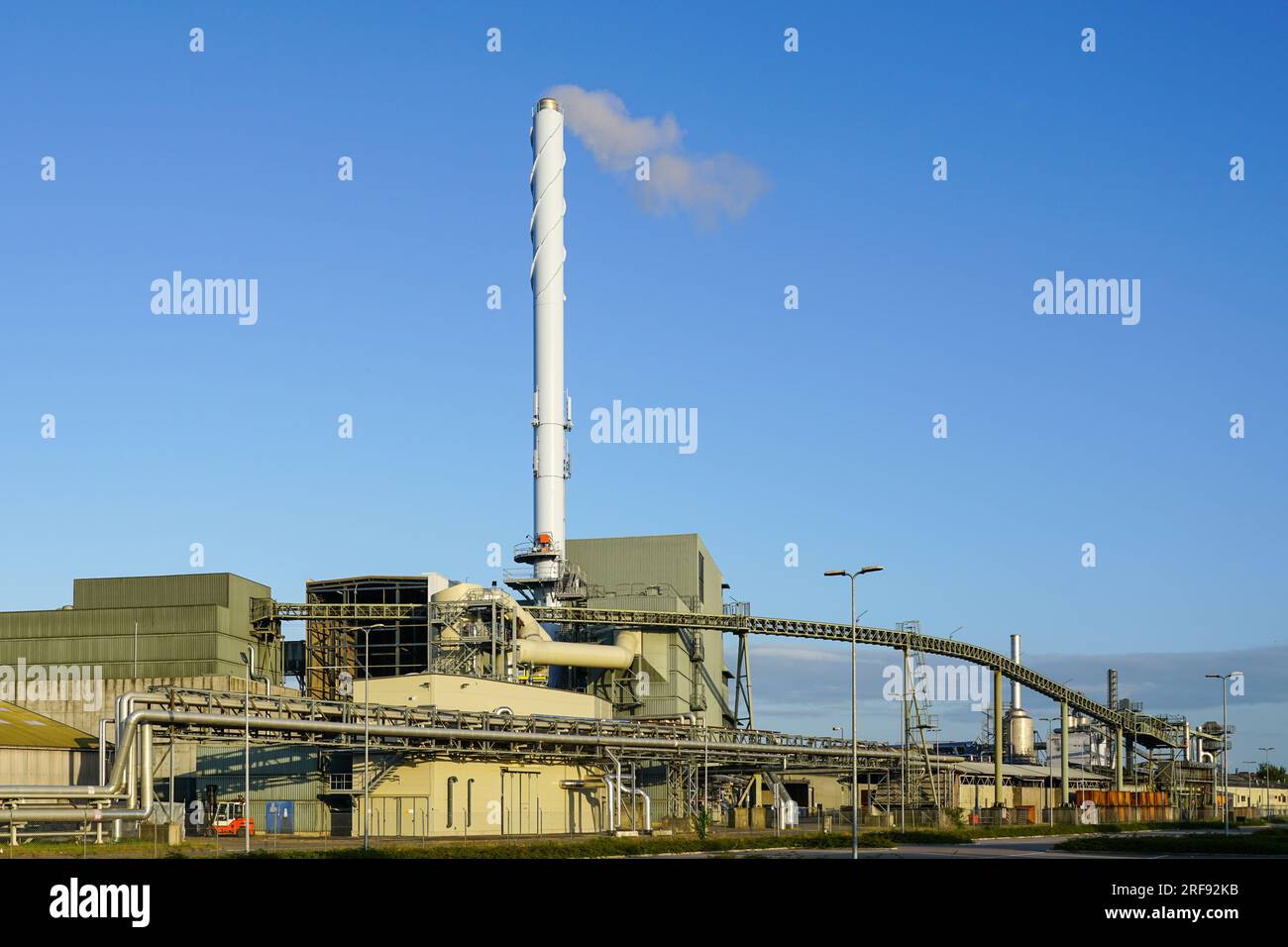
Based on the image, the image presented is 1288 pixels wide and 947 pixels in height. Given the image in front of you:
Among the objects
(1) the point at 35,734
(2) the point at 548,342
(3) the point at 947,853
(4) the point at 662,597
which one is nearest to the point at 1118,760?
(4) the point at 662,597

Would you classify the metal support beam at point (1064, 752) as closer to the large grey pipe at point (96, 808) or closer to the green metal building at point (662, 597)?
the green metal building at point (662, 597)

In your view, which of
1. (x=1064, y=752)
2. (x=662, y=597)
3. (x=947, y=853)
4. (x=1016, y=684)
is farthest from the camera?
(x=1016, y=684)

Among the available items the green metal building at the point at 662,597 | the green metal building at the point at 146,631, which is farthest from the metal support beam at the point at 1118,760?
the green metal building at the point at 146,631

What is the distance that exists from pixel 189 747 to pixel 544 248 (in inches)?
1990

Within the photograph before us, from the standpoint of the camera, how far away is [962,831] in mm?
80125

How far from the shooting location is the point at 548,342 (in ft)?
378

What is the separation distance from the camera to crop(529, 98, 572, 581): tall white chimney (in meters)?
114

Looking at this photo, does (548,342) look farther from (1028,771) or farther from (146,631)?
(1028,771)

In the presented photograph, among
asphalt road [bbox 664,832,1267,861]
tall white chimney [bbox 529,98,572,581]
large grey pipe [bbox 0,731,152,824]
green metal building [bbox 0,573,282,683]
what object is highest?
tall white chimney [bbox 529,98,572,581]

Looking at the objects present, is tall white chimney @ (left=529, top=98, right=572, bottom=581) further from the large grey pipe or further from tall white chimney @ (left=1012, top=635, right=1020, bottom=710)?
tall white chimney @ (left=1012, top=635, right=1020, bottom=710)

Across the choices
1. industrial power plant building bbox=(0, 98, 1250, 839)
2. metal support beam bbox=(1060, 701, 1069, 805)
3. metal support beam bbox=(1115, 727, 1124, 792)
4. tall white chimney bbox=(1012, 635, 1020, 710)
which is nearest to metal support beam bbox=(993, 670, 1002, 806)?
industrial power plant building bbox=(0, 98, 1250, 839)

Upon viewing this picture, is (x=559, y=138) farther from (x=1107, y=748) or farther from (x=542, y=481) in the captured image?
(x=1107, y=748)
